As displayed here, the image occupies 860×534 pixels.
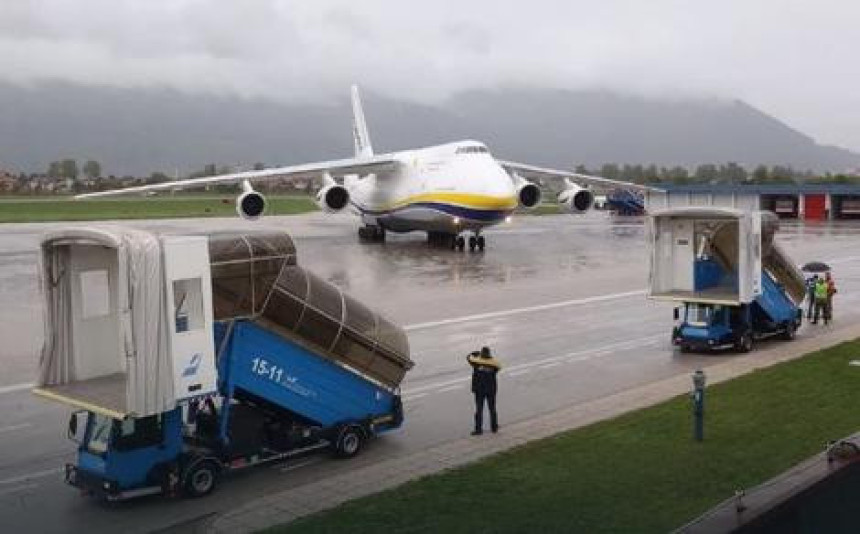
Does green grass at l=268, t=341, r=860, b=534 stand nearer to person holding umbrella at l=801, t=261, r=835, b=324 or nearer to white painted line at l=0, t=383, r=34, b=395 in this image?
white painted line at l=0, t=383, r=34, b=395

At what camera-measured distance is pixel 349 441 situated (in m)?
12.8

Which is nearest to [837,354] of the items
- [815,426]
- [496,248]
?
[815,426]

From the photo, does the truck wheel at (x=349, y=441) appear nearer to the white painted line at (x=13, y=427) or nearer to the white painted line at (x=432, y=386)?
the white painted line at (x=432, y=386)

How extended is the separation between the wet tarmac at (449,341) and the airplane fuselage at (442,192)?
1.60 meters

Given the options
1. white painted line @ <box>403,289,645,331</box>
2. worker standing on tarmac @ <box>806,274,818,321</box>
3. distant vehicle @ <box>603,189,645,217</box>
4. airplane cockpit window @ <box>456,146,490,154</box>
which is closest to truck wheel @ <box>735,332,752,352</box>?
worker standing on tarmac @ <box>806,274,818,321</box>

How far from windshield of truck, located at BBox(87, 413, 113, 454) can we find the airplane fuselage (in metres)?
30.6

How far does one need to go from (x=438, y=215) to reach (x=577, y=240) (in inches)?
523

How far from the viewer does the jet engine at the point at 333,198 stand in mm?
47219

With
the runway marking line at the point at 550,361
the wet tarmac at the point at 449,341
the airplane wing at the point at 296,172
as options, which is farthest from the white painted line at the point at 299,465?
the airplane wing at the point at 296,172

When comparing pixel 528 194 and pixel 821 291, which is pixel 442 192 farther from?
pixel 821 291

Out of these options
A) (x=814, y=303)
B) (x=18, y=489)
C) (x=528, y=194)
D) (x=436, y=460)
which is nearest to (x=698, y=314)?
(x=814, y=303)

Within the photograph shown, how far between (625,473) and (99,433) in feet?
20.5

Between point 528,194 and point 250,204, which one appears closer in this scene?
point 250,204

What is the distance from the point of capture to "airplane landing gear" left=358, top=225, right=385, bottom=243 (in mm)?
50688
